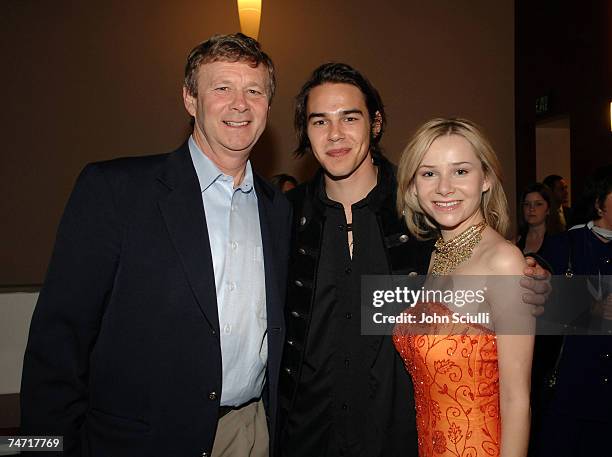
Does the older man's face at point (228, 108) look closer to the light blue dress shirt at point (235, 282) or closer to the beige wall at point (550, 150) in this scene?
the light blue dress shirt at point (235, 282)

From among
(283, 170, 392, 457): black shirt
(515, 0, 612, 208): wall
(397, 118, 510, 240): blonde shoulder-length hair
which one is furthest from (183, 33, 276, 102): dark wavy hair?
(515, 0, 612, 208): wall

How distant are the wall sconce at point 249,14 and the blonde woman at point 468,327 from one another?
2295 mm

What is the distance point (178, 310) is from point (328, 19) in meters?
4.18

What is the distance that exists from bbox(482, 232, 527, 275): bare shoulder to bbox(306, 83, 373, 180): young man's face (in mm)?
662

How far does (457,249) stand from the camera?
6.37 ft

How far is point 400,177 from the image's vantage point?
6.78 ft

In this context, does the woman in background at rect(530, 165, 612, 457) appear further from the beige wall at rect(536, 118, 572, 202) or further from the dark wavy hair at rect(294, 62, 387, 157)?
the beige wall at rect(536, 118, 572, 202)

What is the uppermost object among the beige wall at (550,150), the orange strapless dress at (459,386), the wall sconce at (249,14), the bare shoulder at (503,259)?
the beige wall at (550,150)

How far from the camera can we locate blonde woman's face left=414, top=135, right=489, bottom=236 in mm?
1871

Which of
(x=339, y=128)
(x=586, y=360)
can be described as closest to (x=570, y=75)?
(x=586, y=360)

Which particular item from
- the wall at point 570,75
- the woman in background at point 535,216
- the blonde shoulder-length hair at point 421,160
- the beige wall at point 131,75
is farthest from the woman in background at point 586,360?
the wall at point 570,75

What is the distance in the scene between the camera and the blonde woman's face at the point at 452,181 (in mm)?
1871

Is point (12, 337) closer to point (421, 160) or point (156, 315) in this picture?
point (156, 315)

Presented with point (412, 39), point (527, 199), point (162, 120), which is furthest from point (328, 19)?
point (527, 199)
